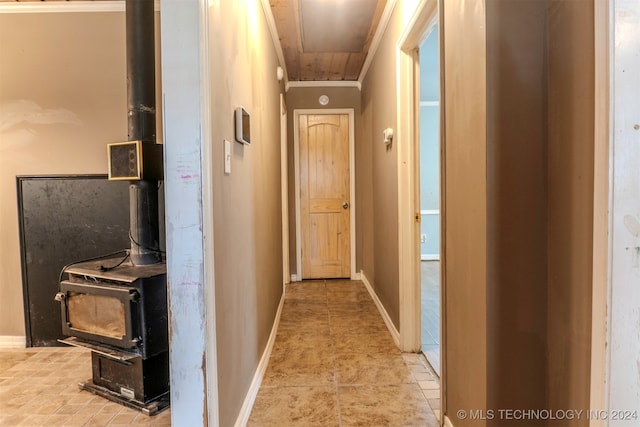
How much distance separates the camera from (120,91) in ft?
8.93

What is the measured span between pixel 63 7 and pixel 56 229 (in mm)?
1617

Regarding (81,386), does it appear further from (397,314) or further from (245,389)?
(397,314)

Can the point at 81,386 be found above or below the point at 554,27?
below

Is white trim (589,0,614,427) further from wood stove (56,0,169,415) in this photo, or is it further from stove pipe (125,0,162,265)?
stove pipe (125,0,162,265)

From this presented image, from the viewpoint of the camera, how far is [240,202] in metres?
1.80

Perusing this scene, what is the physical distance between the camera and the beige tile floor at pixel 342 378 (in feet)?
6.00

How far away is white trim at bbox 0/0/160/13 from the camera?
8.61 ft

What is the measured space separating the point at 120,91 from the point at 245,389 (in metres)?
2.29

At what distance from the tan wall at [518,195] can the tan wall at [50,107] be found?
8.49ft

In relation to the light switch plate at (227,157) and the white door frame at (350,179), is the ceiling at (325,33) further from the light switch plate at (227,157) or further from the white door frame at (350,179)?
the light switch plate at (227,157)

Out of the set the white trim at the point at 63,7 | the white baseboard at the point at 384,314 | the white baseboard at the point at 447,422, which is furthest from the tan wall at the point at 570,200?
the white trim at the point at 63,7

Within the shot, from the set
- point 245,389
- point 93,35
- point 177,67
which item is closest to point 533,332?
point 245,389

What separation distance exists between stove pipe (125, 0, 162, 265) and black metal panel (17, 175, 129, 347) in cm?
81

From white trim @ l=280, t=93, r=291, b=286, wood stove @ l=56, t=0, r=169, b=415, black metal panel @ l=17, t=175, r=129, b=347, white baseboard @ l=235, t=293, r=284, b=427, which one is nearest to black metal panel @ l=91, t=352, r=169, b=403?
wood stove @ l=56, t=0, r=169, b=415
